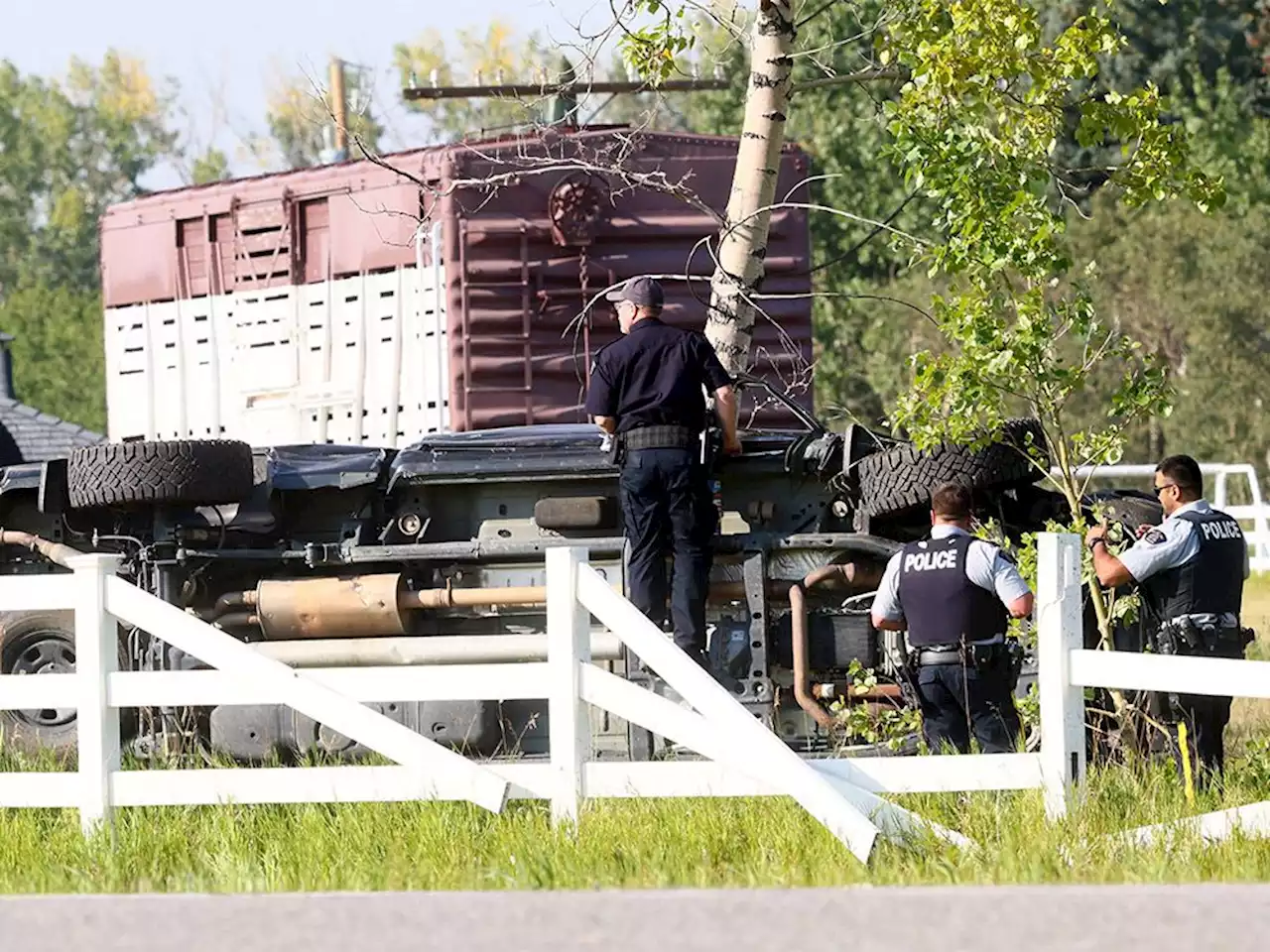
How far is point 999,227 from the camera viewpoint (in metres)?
9.55

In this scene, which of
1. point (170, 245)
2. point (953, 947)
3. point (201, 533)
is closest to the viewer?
point (953, 947)

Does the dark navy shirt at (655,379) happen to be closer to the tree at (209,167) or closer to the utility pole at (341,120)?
the utility pole at (341,120)

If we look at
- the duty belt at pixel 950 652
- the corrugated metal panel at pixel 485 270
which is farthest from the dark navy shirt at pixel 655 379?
the corrugated metal panel at pixel 485 270

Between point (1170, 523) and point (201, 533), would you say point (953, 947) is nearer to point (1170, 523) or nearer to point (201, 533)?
point (1170, 523)

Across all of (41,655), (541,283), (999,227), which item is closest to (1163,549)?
(999,227)

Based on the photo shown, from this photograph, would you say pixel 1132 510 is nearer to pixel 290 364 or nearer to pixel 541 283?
pixel 541 283

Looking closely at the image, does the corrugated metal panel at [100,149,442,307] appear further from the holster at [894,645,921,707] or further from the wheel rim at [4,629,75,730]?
the holster at [894,645,921,707]

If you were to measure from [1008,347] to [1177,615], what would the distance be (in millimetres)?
1233

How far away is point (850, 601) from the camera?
1063 cm

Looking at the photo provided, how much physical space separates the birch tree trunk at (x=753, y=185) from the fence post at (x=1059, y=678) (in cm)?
408

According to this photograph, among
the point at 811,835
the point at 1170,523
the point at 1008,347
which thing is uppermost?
the point at 1008,347

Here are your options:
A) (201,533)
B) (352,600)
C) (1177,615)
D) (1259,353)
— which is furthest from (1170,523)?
(1259,353)

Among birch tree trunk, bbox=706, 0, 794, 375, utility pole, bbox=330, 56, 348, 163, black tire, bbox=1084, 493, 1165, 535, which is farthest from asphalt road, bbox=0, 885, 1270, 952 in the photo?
birch tree trunk, bbox=706, 0, 794, 375

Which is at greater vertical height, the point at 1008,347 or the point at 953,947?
the point at 1008,347
